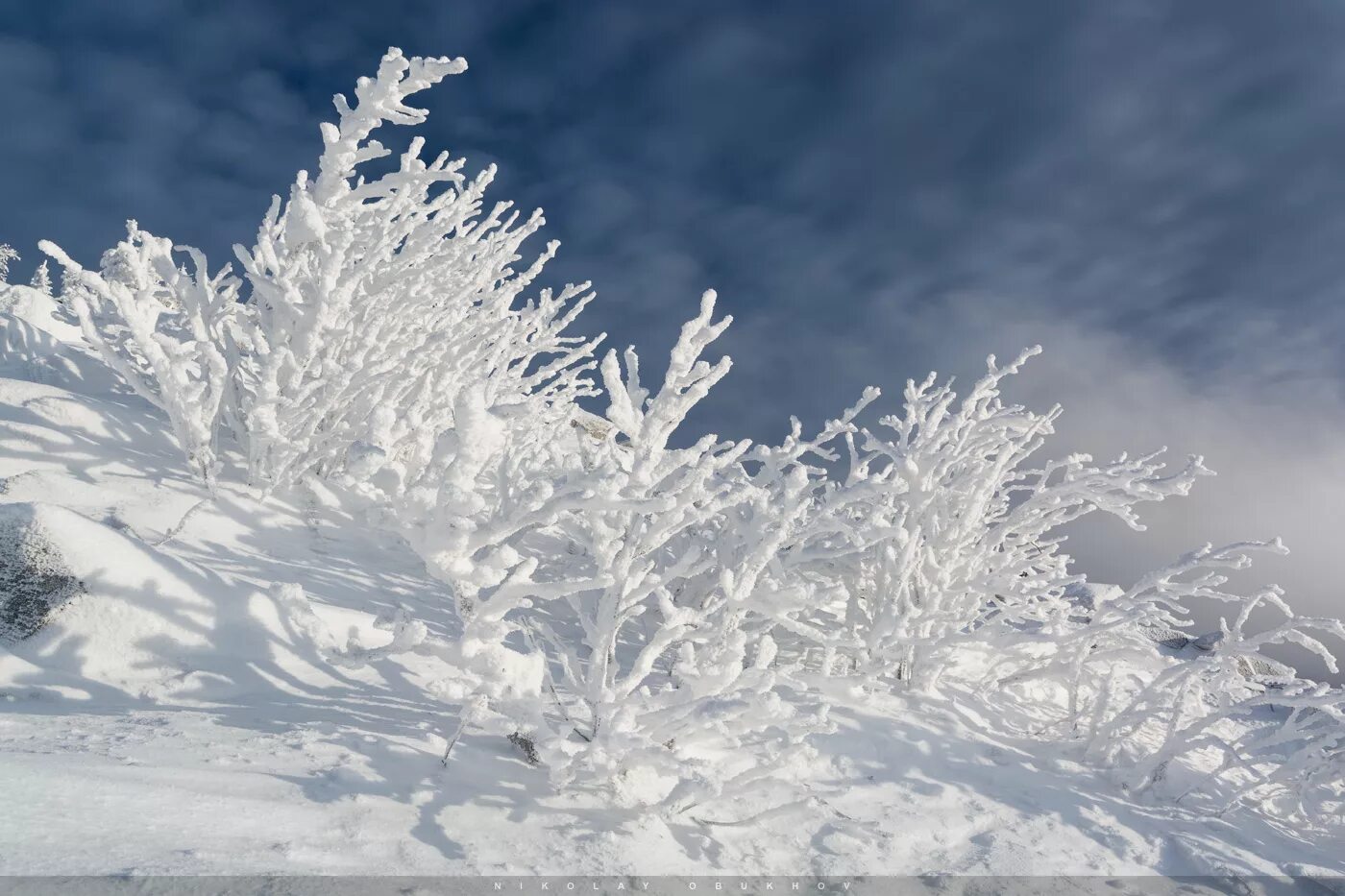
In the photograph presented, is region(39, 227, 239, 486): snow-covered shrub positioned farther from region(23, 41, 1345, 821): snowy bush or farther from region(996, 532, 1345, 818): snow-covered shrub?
region(996, 532, 1345, 818): snow-covered shrub

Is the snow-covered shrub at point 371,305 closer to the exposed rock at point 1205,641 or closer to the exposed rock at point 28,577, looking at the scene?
the exposed rock at point 28,577

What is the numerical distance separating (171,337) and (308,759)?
3686 mm

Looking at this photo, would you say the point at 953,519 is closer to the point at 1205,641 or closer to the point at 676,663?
the point at 676,663

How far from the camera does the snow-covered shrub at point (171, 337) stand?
13.3 feet

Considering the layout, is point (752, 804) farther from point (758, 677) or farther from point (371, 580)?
point (371, 580)

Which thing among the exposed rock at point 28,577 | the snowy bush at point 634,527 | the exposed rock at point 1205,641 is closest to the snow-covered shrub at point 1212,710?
the snowy bush at point 634,527

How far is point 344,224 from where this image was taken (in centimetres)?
489

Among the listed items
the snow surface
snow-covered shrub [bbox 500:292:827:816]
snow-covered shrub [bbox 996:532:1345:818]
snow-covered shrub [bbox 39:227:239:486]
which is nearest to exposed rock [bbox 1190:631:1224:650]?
snow-covered shrub [bbox 996:532:1345:818]

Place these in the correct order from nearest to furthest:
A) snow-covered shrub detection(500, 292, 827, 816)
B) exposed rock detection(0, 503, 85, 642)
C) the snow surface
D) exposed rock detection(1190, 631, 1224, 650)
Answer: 1. the snow surface
2. snow-covered shrub detection(500, 292, 827, 816)
3. exposed rock detection(0, 503, 85, 642)
4. exposed rock detection(1190, 631, 1224, 650)

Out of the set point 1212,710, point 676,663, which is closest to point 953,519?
point 1212,710

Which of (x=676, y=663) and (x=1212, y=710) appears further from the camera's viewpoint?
(x=1212, y=710)

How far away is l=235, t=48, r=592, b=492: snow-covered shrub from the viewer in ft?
14.8

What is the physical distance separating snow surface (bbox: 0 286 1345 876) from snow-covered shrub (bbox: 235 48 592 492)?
26.3 inches

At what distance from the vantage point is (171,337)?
4.62 m
